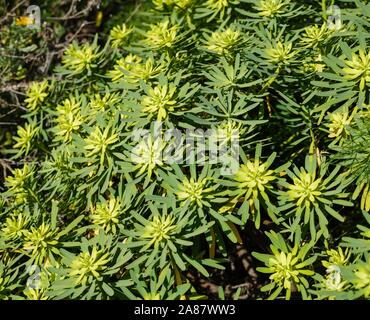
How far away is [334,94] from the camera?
5.56 ft

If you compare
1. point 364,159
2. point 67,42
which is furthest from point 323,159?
point 67,42

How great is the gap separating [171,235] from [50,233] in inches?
17.0

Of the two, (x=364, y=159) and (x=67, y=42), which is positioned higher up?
(x=67, y=42)

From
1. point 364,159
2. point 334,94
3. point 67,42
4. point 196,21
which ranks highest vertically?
point 67,42

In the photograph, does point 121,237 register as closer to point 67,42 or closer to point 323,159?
point 323,159

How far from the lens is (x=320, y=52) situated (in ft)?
6.23
